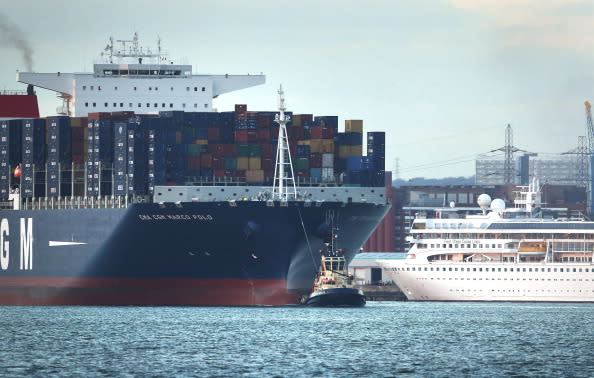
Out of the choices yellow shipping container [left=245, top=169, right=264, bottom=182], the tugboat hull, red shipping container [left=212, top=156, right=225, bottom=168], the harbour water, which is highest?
red shipping container [left=212, top=156, right=225, bottom=168]

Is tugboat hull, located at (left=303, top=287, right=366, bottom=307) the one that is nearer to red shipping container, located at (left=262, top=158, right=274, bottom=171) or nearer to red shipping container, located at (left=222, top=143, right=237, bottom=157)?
red shipping container, located at (left=262, top=158, right=274, bottom=171)

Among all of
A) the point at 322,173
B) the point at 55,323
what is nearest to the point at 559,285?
the point at 322,173

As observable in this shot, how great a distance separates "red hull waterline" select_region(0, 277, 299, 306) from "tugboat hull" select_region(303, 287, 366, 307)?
971 mm

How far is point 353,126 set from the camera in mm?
96062

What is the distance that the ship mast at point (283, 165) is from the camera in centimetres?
9056

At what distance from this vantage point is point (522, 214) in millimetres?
137000

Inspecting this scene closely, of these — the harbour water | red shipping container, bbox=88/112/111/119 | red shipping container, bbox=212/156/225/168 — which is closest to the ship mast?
red shipping container, bbox=212/156/225/168

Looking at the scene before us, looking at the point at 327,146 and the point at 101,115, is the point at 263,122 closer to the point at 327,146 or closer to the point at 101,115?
the point at 327,146

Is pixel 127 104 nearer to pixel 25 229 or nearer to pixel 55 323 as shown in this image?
pixel 25 229

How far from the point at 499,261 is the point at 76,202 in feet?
133

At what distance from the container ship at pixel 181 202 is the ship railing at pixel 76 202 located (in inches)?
3.2

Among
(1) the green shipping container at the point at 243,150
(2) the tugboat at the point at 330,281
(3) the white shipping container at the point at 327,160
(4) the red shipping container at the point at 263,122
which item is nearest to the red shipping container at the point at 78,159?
(1) the green shipping container at the point at 243,150

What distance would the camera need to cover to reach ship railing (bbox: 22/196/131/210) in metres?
92.4

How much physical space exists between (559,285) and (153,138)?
41.6m
